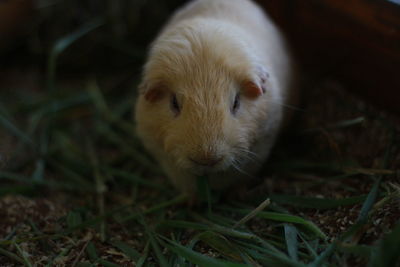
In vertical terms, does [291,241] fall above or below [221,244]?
above

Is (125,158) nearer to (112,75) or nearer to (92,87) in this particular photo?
(92,87)

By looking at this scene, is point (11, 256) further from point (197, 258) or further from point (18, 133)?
point (18, 133)

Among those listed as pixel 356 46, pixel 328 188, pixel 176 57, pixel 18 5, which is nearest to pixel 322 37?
pixel 356 46

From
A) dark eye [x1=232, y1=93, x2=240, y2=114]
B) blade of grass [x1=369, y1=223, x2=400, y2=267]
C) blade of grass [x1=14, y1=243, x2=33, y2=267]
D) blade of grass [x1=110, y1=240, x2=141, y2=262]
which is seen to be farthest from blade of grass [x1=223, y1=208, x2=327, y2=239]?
blade of grass [x1=14, y1=243, x2=33, y2=267]

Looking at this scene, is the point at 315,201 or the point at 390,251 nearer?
the point at 390,251

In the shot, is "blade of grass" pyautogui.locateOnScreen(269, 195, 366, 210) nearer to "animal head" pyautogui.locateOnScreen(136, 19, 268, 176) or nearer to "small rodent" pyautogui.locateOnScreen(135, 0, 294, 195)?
"small rodent" pyautogui.locateOnScreen(135, 0, 294, 195)

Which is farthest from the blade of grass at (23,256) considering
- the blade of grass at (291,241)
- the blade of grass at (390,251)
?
the blade of grass at (390,251)

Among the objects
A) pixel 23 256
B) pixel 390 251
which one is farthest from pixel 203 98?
pixel 23 256
